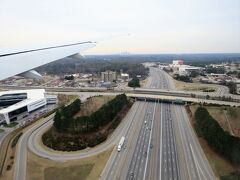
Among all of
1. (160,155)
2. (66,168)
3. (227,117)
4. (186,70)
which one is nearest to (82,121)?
(66,168)

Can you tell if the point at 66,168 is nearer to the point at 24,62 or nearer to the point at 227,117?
the point at 24,62

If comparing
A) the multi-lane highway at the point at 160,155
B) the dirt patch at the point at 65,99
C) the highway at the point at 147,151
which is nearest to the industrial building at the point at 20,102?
A: the dirt patch at the point at 65,99

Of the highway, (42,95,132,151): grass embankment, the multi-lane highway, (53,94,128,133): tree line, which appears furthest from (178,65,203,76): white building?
(53,94,128,133): tree line

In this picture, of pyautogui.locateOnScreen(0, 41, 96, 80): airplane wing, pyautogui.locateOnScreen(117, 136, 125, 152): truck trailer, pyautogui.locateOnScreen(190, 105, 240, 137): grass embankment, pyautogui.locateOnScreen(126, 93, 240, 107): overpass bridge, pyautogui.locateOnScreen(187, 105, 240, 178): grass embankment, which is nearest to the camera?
pyautogui.locateOnScreen(0, 41, 96, 80): airplane wing

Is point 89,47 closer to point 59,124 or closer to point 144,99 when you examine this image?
point 59,124

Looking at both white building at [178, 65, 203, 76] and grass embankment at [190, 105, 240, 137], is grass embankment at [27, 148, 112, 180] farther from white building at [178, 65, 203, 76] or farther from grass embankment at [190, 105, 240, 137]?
white building at [178, 65, 203, 76]

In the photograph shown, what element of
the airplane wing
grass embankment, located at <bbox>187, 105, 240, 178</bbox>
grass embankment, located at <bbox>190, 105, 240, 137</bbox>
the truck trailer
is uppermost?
the airplane wing

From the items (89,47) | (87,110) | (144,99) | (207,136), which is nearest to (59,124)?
(87,110)

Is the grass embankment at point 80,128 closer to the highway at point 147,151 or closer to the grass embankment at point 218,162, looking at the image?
the highway at point 147,151
